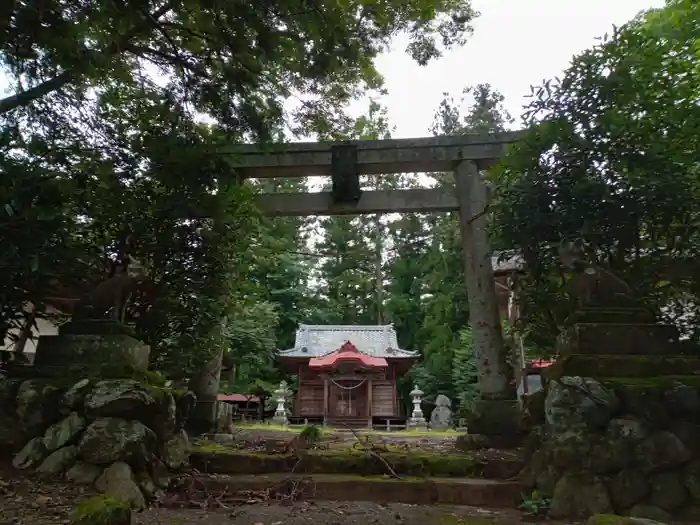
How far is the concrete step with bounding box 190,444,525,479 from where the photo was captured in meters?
4.55

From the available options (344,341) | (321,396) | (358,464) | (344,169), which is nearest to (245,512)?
(358,464)

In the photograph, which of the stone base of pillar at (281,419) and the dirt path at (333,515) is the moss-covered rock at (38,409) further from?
the stone base of pillar at (281,419)

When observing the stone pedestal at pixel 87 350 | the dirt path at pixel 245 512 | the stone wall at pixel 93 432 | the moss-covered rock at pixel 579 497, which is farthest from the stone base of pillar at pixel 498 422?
the stone pedestal at pixel 87 350

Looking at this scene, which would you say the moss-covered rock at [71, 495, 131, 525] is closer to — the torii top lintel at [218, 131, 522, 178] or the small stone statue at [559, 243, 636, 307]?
the small stone statue at [559, 243, 636, 307]

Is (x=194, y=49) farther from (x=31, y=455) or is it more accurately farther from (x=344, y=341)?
(x=344, y=341)

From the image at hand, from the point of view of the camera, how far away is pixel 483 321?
6562mm

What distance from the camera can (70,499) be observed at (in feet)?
10.5

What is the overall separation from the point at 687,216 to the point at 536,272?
1.34m

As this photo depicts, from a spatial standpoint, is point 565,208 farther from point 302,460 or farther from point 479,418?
point 302,460

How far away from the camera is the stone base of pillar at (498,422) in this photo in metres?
5.86

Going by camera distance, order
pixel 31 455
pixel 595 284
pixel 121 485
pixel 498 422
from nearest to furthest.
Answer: pixel 121 485 → pixel 31 455 → pixel 595 284 → pixel 498 422

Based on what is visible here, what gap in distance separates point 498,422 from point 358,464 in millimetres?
2161

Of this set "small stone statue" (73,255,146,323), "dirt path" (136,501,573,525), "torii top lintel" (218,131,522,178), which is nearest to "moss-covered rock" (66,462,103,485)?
"dirt path" (136,501,573,525)

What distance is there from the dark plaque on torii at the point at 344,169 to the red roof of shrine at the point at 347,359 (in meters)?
11.2
